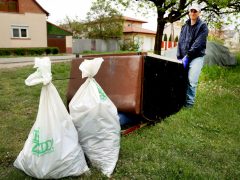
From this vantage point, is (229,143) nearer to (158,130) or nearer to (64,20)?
(158,130)

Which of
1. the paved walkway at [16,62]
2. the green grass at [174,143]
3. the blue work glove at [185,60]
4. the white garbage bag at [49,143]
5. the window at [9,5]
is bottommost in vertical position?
the paved walkway at [16,62]

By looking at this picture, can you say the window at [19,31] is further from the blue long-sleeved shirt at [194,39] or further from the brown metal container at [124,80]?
the brown metal container at [124,80]

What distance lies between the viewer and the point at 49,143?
7.27 ft

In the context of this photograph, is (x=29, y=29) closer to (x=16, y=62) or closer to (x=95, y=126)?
(x=16, y=62)

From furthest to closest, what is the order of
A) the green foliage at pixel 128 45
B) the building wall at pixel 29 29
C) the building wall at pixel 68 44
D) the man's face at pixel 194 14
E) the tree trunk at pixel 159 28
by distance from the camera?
the green foliage at pixel 128 45 → the building wall at pixel 68 44 → the building wall at pixel 29 29 → the tree trunk at pixel 159 28 → the man's face at pixel 194 14

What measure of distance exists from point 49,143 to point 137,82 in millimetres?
1283

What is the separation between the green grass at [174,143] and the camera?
244cm

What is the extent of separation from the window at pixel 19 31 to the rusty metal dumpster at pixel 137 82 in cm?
2223

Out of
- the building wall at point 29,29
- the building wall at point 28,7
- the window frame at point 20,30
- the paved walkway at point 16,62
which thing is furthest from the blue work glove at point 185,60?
the building wall at point 28,7

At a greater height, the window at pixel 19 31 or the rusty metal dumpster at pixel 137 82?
the window at pixel 19 31

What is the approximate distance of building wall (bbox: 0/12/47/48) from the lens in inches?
918

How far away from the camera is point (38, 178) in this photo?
7.39 feet

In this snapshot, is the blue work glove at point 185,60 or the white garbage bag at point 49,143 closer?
the white garbage bag at point 49,143

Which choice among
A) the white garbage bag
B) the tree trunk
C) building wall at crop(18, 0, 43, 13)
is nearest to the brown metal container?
the white garbage bag
